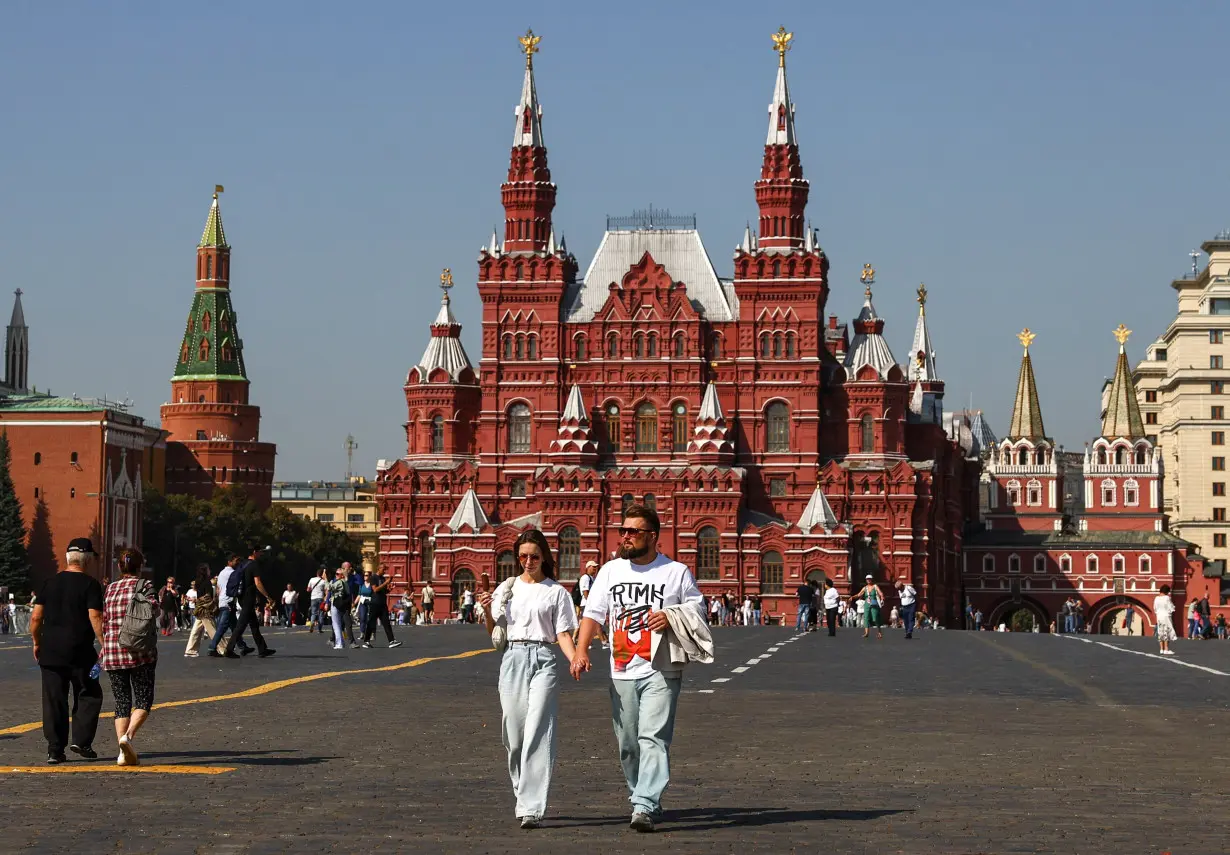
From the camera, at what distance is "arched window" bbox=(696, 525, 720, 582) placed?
353 ft

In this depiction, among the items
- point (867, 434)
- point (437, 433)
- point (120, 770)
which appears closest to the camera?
point (120, 770)

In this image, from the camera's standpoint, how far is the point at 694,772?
54.5 feet

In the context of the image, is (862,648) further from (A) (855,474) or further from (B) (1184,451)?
(B) (1184,451)

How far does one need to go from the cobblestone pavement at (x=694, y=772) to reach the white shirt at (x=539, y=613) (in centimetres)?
116

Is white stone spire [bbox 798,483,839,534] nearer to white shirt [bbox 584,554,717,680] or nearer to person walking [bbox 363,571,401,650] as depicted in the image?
person walking [bbox 363,571,401,650]

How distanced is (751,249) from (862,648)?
2538 inches

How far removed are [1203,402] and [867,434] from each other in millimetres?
60904

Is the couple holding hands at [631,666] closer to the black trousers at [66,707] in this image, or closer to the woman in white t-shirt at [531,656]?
the woman in white t-shirt at [531,656]

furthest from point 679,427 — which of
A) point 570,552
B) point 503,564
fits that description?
point 503,564

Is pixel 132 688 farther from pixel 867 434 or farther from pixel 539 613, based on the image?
pixel 867 434

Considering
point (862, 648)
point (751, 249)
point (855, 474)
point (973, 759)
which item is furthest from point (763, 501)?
point (973, 759)

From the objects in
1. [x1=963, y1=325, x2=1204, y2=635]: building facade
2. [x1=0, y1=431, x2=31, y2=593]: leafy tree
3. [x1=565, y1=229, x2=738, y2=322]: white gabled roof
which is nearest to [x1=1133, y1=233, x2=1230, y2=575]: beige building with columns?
[x1=963, y1=325, x2=1204, y2=635]: building facade

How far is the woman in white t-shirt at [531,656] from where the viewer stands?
13586 mm

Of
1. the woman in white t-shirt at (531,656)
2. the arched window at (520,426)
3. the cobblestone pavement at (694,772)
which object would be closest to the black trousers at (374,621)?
the cobblestone pavement at (694,772)
